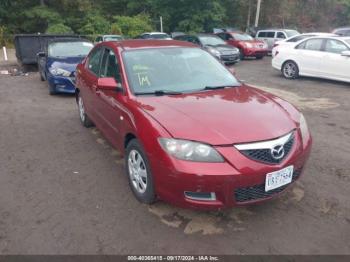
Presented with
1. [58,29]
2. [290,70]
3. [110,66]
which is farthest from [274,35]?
[110,66]

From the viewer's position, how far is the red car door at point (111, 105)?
13.4 ft

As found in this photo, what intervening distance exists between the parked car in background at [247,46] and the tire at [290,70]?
618 centimetres

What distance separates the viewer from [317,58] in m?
10.9

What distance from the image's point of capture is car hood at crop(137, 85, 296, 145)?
312 cm

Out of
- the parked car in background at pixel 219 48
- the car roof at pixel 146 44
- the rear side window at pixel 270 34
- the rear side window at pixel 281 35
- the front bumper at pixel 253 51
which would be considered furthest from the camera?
the rear side window at pixel 270 34

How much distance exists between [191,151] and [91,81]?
2.81 m

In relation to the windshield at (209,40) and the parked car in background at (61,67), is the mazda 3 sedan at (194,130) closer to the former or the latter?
the parked car in background at (61,67)

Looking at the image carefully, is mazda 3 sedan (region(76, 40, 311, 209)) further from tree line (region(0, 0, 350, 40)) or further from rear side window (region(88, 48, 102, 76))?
tree line (region(0, 0, 350, 40))

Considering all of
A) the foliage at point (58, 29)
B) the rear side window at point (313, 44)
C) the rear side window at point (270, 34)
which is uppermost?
the rear side window at point (313, 44)

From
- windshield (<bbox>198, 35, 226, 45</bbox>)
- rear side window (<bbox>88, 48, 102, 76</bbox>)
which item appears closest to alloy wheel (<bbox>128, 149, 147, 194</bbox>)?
rear side window (<bbox>88, 48, 102, 76</bbox>)

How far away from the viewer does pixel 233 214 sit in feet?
11.6

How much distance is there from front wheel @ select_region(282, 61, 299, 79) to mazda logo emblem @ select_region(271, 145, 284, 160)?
30.6 ft

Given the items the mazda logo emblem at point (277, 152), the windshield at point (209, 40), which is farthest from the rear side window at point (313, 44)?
the mazda logo emblem at point (277, 152)

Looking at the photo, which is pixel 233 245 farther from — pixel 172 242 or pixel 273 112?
pixel 273 112
